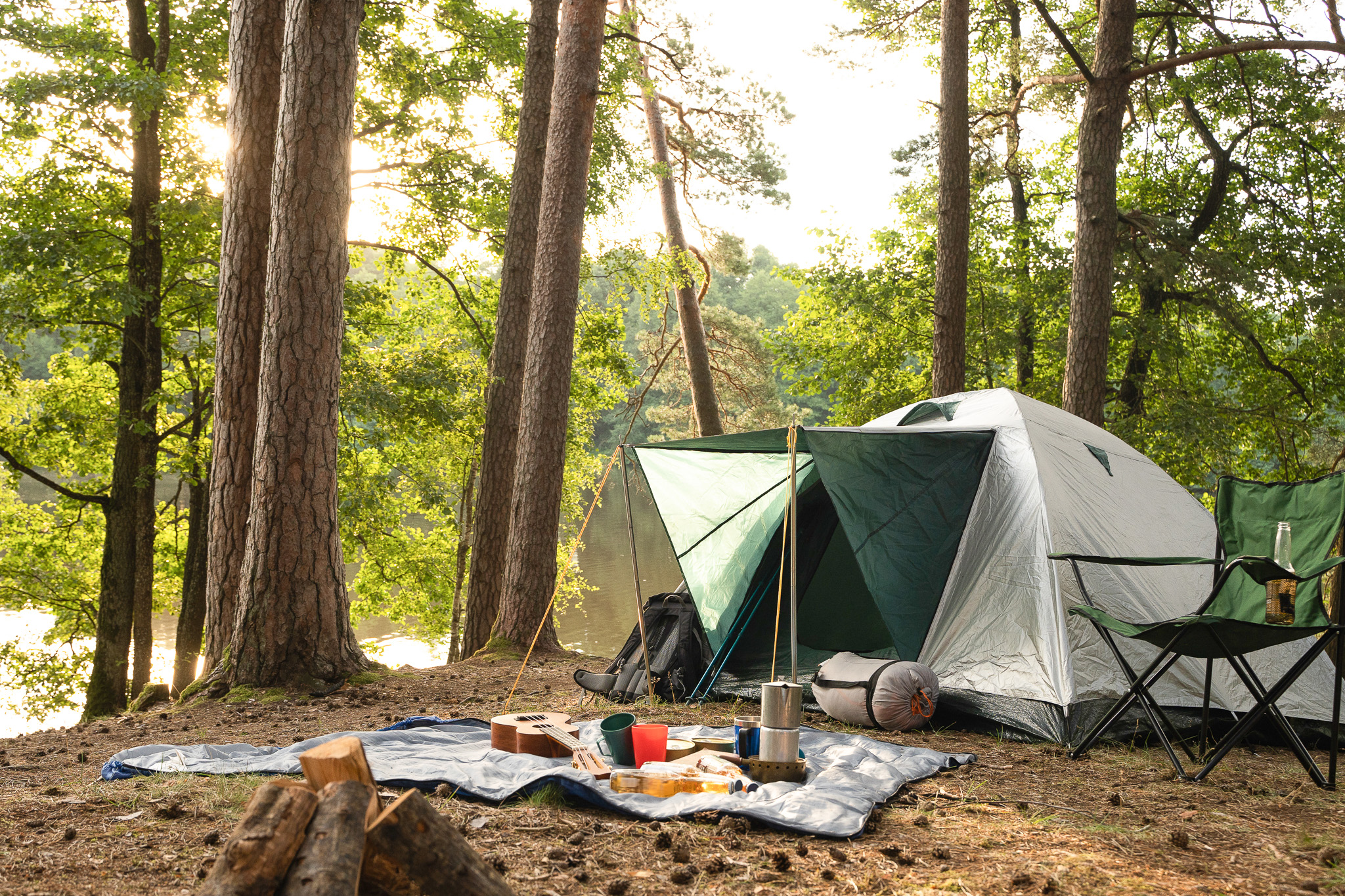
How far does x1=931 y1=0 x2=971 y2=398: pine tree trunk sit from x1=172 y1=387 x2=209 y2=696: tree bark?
21.7 ft

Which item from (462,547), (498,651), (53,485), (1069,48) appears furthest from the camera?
(462,547)

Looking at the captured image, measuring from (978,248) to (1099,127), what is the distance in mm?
6168

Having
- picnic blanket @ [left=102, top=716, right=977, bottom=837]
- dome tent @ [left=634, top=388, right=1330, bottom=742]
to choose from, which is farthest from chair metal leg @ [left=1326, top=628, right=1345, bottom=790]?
picnic blanket @ [left=102, top=716, right=977, bottom=837]

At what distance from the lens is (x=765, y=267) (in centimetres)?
3581

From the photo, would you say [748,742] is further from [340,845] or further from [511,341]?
[511,341]

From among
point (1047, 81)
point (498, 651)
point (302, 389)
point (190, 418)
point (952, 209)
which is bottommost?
point (498, 651)

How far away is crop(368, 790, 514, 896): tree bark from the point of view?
1.42 metres

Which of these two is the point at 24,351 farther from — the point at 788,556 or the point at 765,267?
the point at 765,267

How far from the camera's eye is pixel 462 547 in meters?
11.6

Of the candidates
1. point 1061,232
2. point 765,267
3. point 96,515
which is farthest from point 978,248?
point 765,267

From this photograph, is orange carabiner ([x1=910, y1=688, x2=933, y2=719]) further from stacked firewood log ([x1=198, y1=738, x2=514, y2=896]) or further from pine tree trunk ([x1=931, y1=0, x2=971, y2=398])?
pine tree trunk ([x1=931, y1=0, x2=971, y2=398])

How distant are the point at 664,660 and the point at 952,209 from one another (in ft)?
17.4

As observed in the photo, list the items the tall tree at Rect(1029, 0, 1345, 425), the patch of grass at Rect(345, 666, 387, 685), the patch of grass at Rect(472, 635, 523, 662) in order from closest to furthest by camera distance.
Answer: the patch of grass at Rect(345, 666, 387, 685), the patch of grass at Rect(472, 635, 523, 662), the tall tree at Rect(1029, 0, 1345, 425)

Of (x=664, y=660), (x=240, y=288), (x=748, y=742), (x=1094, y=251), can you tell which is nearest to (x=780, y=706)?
(x=748, y=742)
